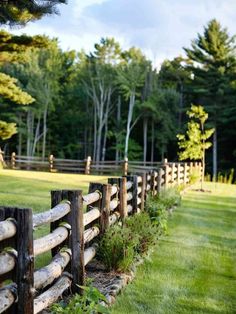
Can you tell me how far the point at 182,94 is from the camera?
135ft

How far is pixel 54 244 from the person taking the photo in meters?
4.09

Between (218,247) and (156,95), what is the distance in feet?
108

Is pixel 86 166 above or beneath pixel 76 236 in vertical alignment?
above

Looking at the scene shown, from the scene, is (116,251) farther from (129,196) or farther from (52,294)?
(129,196)

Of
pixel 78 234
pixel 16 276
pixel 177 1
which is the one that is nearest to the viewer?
pixel 16 276

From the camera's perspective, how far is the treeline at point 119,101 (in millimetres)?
36969

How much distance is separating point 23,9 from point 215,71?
26668mm

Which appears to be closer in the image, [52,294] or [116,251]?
[52,294]

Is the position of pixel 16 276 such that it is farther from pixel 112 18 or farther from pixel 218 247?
pixel 112 18

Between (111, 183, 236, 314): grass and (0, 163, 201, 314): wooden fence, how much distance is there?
659 millimetres

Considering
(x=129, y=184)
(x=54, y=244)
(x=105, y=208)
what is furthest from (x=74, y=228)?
(x=129, y=184)

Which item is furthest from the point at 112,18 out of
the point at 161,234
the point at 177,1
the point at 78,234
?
the point at 78,234

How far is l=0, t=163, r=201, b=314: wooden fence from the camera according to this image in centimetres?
330

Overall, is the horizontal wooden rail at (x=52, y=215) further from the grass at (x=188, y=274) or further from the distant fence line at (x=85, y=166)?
the distant fence line at (x=85, y=166)
